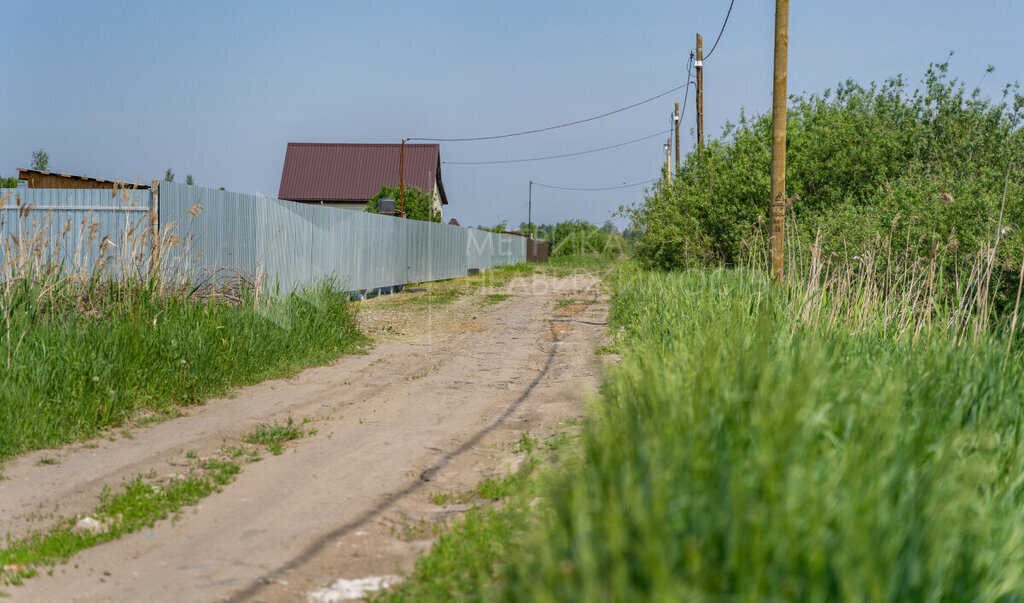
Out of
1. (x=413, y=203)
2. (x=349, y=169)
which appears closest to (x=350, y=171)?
(x=349, y=169)

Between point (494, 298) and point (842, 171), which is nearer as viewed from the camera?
point (842, 171)

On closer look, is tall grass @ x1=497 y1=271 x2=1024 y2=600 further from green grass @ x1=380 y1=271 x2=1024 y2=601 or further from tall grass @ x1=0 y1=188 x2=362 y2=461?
tall grass @ x1=0 y1=188 x2=362 y2=461

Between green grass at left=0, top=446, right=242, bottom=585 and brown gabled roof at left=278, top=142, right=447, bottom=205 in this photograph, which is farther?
brown gabled roof at left=278, top=142, right=447, bottom=205

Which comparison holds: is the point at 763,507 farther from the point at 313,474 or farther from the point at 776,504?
the point at 313,474

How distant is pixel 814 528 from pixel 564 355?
29.7ft

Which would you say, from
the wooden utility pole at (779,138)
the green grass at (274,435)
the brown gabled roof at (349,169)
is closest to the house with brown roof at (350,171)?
the brown gabled roof at (349,169)

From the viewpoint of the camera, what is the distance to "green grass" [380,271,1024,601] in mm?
2189

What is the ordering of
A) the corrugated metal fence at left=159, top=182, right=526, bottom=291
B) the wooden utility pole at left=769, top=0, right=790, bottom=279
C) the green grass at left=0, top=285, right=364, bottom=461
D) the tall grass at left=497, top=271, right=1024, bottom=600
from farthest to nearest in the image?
the corrugated metal fence at left=159, top=182, right=526, bottom=291 → the wooden utility pole at left=769, top=0, right=790, bottom=279 → the green grass at left=0, top=285, right=364, bottom=461 → the tall grass at left=497, top=271, right=1024, bottom=600

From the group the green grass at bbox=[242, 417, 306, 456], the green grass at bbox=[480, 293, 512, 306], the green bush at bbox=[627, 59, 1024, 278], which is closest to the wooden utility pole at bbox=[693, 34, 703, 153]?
the green bush at bbox=[627, 59, 1024, 278]

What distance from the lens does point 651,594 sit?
210cm

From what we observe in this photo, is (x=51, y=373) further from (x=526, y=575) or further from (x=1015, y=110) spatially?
(x=1015, y=110)

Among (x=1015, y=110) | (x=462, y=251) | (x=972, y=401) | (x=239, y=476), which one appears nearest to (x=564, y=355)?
(x=239, y=476)

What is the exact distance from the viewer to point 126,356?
7453 mm

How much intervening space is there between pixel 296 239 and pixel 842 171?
441 inches
